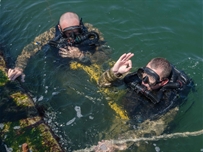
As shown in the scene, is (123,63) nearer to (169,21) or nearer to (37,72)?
(37,72)

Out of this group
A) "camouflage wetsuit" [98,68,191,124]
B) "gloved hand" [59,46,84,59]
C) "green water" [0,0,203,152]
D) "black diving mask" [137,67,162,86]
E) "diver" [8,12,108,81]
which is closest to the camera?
"black diving mask" [137,67,162,86]

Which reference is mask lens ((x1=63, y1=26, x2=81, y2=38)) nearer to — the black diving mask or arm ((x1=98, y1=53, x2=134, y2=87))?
arm ((x1=98, y1=53, x2=134, y2=87))

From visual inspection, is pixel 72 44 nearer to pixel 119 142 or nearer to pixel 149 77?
pixel 149 77

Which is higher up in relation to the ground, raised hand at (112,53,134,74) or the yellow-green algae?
raised hand at (112,53,134,74)

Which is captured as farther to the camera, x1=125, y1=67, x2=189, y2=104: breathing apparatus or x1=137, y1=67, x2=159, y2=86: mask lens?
x1=125, y1=67, x2=189, y2=104: breathing apparatus

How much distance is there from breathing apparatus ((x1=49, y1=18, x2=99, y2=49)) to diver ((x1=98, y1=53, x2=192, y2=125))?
1321 mm

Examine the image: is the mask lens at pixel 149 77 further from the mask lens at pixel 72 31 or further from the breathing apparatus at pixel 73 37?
the mask lens at pixel 72 31

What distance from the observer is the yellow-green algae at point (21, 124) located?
5250 millimetres

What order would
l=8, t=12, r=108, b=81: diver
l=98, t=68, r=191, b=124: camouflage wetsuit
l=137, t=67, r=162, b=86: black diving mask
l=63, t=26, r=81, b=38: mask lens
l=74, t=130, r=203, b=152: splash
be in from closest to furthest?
l=137, t=67, r=162, b=86: black diving mask → l=74, t=130, r=203, b=152: splash → l=98, t=68, r=191, b=124: camouflage wetsuit → l=63, t=26, r=81, b=38: mask lens → l=8, t=12, r=108, b=81: diver

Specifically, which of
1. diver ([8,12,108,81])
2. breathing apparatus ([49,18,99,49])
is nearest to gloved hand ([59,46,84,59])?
diver ([8,12,108,81])

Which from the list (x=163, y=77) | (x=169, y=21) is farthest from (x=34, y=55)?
(x=169, y=21)

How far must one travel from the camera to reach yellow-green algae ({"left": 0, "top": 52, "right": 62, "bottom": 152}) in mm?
5250

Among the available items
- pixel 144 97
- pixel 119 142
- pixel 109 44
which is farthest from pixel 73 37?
pixel 119 142

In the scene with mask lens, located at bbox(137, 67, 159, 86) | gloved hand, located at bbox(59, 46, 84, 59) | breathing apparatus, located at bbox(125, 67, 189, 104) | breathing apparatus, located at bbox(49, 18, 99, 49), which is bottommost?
breathing apparatus, located at bbox(125, 67, 189, 104)
